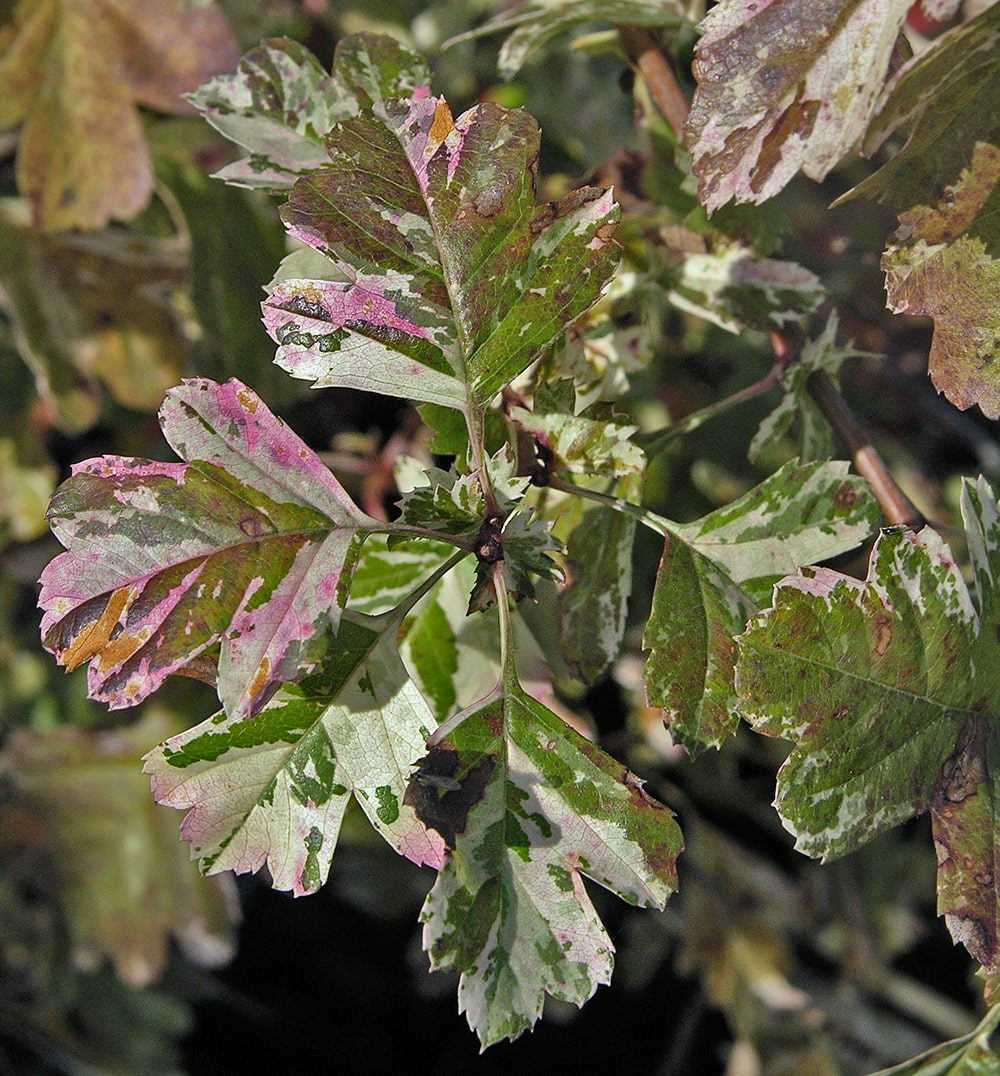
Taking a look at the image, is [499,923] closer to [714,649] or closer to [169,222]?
[714,649]

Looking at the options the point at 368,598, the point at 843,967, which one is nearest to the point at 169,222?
the point at 368,598

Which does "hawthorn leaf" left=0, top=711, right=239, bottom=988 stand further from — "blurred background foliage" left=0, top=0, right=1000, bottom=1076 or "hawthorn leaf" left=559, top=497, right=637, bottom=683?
"hawthorn leaf" left=559, top=497, right=637, bottom=683

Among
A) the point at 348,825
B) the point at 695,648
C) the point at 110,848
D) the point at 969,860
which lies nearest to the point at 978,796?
the point at 969,860

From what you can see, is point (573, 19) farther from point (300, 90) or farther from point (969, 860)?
point (969, 860)

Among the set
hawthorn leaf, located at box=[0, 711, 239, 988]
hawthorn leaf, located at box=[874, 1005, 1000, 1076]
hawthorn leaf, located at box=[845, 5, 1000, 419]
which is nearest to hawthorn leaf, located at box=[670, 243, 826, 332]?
hawthorn leaf, located at box=[845, 5, 1000, 419]

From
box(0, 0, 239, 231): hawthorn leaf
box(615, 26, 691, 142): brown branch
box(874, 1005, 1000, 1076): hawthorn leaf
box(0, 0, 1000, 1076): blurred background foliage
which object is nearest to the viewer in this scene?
box(874, 1005, 1000, 1076): hawthorn leaf

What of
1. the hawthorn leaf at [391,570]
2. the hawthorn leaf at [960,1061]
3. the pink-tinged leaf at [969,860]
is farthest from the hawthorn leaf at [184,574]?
the hawthorn leaf at [960,1061]

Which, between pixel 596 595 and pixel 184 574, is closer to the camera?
pixel 184 574
